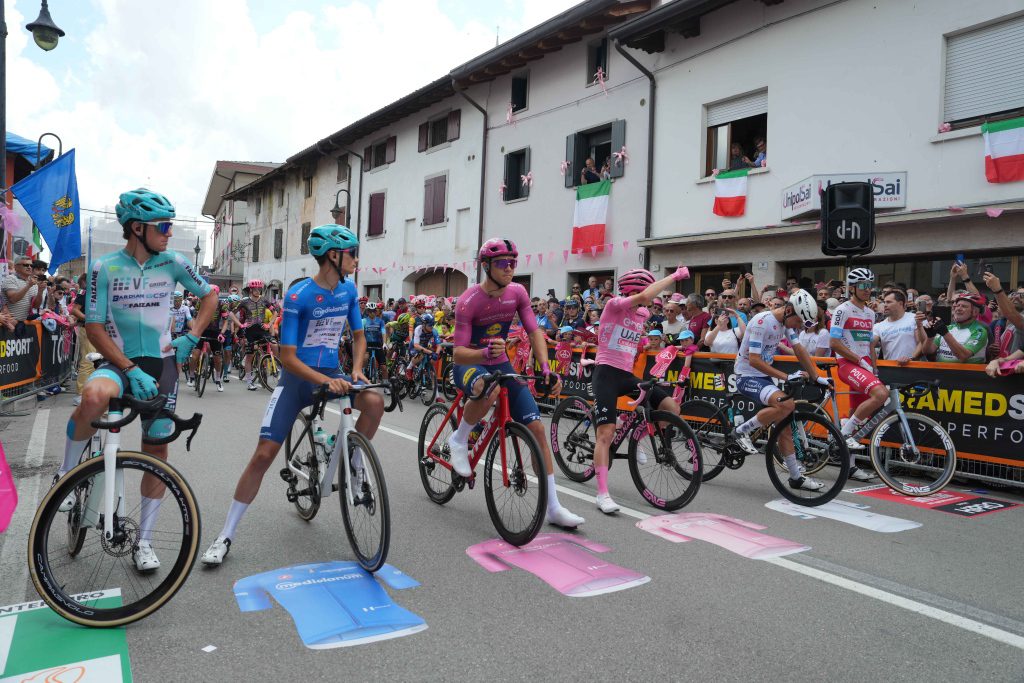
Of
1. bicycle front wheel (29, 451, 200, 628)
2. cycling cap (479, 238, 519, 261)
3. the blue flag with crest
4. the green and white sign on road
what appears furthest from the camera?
the blue flag with crest

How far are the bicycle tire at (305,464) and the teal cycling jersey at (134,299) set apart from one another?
1015 millimetres

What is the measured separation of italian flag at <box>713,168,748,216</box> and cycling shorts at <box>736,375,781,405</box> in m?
9.10

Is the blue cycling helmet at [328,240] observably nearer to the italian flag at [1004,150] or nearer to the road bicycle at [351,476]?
the road bicycle at [351,476]

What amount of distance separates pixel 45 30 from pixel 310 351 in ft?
37.7

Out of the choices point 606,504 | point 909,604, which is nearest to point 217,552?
point 606,504

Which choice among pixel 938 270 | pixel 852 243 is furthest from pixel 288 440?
pixel 938 270

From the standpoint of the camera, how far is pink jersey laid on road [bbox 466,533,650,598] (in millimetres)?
4180

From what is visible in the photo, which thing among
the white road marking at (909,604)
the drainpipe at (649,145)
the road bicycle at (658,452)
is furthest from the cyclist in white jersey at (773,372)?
the drainpipe at (649,145)

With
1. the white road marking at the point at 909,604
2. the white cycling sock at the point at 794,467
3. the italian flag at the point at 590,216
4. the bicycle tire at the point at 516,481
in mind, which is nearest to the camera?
the white road marking at the point at 909,604

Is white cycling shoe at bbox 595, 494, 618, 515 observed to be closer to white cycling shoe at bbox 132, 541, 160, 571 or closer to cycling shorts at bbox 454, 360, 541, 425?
cycling shorts at bbox 454, 360, 541, 425

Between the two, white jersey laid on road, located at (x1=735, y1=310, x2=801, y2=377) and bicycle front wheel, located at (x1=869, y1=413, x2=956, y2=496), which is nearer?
white jersey laid on road, located at (x1=735, y1=310, x2=801, y2=377)

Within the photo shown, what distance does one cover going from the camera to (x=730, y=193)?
15.5m

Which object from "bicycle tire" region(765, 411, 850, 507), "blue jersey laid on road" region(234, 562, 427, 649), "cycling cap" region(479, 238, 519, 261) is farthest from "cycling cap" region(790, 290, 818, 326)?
"blue jersey laid on road" region(234, 562, 427, 649)

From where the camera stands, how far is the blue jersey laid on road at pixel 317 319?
15.0ft
